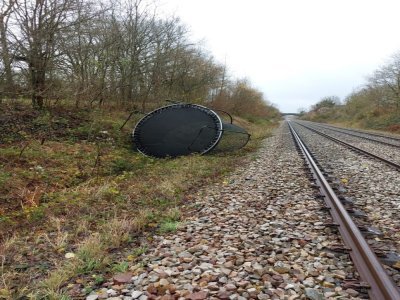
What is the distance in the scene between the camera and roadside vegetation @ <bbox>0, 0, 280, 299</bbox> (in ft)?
14.9

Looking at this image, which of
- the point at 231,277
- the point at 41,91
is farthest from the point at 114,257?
the point at 41,91

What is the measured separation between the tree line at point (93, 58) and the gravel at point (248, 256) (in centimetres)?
1035

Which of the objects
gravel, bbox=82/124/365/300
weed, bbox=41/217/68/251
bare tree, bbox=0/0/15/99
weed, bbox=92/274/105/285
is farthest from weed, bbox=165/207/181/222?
bare tree, bbox=0/0/15/99

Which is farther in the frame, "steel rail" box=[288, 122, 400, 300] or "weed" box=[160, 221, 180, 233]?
"weed" box=[160, 221, 180, 233]

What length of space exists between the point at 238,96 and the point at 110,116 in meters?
29.6

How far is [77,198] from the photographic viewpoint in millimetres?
7348

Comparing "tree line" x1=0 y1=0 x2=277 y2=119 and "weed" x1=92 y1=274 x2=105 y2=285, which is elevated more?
"tree line" x1=0 y1=0 x2=277 y2=119

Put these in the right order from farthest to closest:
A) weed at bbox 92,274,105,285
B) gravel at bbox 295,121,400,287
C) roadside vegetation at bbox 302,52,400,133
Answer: roadside vegetation at bbox 302,52,400,133
gravel at bbox 295,121,400,287
weed at bbox 92,274,105,285

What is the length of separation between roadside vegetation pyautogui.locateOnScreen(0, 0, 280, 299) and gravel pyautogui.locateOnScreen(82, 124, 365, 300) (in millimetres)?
468

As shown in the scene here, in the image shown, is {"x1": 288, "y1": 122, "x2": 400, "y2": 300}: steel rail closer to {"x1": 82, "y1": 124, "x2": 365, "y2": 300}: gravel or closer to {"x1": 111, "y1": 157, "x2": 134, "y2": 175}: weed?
{"x1": 82, "y1": 124, "x2": 365, "y2": 300}: gravel

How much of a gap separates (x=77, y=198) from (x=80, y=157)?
385 cm

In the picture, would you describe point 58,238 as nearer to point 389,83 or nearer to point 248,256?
point 248,256

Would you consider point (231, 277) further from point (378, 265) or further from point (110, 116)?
point (110, 116)

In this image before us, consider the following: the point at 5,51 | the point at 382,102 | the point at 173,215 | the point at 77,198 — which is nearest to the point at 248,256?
the point at 173,215
